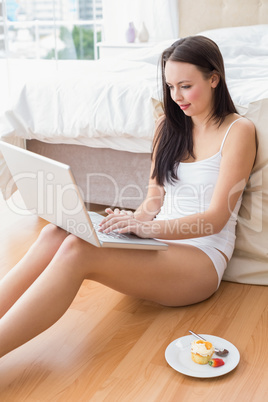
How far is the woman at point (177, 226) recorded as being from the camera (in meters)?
1.50

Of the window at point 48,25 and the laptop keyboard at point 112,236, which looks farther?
the window at point 48,25

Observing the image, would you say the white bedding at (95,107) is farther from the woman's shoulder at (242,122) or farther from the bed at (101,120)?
the woman's shoulder at (242,122)

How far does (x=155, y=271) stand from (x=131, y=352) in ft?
0.85

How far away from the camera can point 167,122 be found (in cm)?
189

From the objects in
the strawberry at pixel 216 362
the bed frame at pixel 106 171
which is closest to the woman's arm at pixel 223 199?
the strawberry at pixel 216 362

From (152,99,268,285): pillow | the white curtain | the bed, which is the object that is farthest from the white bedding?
the white curtain

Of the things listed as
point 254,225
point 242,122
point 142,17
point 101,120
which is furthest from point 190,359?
point 142,17

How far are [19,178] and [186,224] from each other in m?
0.55

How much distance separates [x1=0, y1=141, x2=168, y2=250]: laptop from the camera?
4.39ft

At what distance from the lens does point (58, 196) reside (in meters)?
1.44

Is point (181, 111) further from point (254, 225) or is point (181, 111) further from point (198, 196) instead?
point (254, 225)

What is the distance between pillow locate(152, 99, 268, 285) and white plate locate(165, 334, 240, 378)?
1.55ft

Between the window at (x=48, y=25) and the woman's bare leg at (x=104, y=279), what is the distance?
12.9 feet

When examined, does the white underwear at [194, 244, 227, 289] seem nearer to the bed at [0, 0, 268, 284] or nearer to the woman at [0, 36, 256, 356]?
the woman at [0, 36, 256, 356]
